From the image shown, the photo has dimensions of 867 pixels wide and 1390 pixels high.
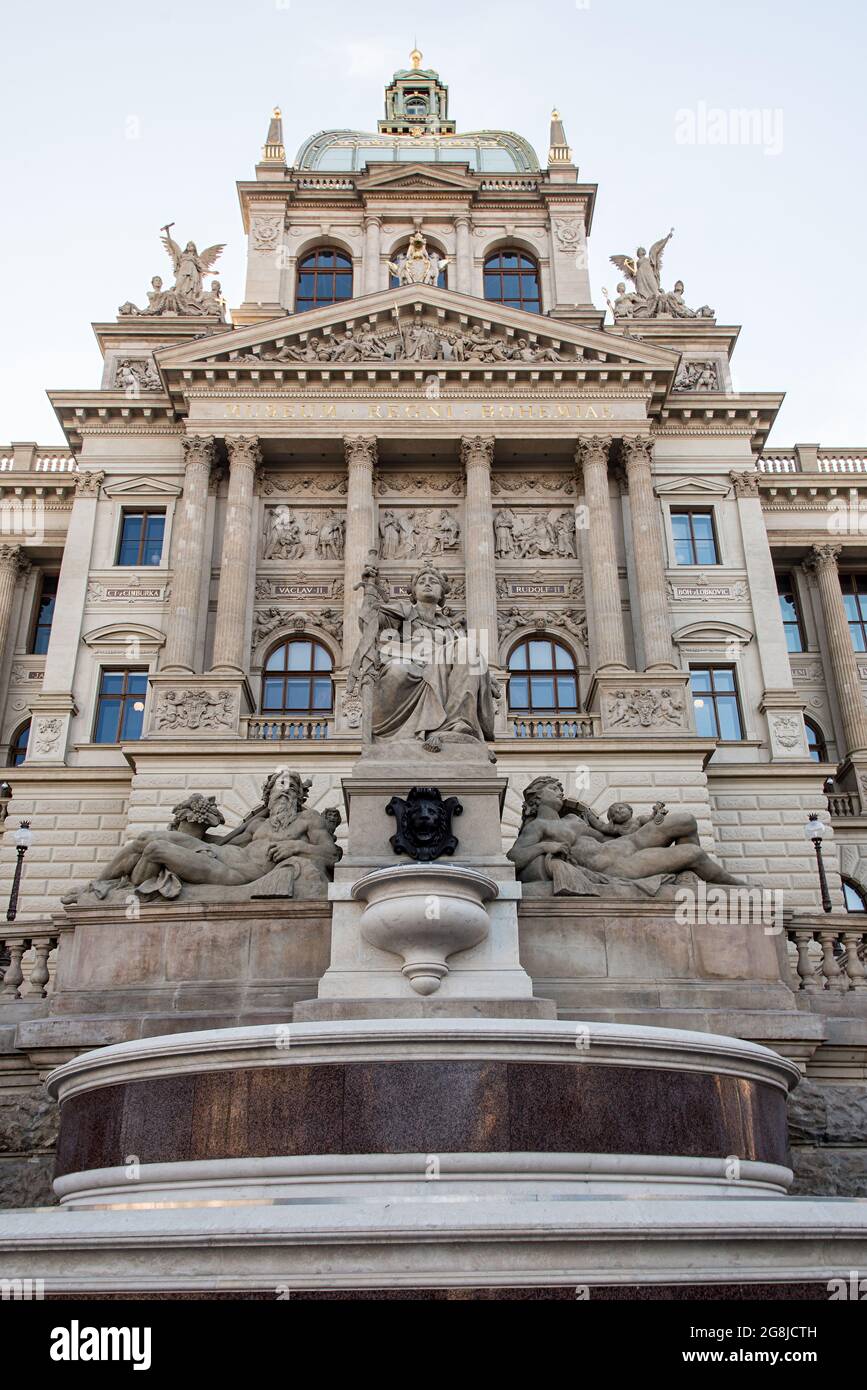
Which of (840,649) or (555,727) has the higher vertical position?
(840,649)

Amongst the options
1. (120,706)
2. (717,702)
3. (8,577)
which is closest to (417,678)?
(120,706)

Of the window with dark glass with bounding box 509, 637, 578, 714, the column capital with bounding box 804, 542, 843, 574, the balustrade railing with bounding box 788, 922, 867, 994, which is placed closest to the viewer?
the balustrade railing with bounding box 788, 922, 867, 994

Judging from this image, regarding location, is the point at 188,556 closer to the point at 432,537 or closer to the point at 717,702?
the point at 432,537

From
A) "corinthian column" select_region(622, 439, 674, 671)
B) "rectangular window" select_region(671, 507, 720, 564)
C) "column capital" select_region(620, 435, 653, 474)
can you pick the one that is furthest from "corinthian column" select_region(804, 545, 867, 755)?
"column capital" select_region(620, 435, 653, 474)

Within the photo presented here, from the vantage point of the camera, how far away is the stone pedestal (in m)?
9.66

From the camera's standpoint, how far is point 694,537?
36344 mm

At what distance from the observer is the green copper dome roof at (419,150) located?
156 feet

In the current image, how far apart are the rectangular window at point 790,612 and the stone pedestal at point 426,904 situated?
31084 millimetres

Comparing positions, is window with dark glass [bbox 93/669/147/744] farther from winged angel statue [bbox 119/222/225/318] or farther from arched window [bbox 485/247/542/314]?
arched window [bbox 485/247/542/314]

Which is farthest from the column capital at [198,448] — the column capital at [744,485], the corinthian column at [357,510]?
the column capital at [744,485]

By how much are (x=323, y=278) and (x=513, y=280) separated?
6815 mm

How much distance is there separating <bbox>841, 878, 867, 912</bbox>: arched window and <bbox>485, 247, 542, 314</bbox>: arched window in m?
22.1

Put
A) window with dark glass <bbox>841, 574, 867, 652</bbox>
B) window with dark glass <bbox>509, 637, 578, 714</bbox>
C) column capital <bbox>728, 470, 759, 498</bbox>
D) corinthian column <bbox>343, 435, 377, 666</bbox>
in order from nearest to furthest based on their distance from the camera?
corinthian column <bbox>343, 435, 377, 666</bbox>, window with dark glass <bbox>509, 637, 578, 714</bbox>, column capital <bbox>728, 470, 759, 498</bbox>, window with dark glass <bbox>841, 574, 867, 652</bbox>

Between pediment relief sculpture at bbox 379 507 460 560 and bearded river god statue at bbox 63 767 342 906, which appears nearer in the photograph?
bearded river god statue at bbox 63 767 342 906
